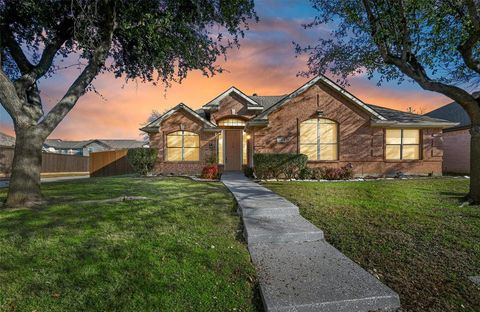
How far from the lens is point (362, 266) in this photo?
3.58 metres

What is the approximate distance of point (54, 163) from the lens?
23.2 meters

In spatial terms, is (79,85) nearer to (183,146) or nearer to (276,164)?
(183,146)

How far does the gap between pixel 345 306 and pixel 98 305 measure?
2.52 m

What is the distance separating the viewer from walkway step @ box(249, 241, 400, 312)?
2705 mm

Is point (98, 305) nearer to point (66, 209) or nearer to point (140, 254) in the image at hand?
point (140, 254)

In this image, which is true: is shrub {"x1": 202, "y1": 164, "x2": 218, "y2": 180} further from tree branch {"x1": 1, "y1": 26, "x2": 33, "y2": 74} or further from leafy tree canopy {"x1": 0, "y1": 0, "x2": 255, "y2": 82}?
tree branch {"x1": 1, "y1": 26, "x2": 33, "y2": 74}

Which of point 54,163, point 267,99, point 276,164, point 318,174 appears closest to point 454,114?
point 267,99

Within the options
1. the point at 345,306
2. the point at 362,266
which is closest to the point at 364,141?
the point at 362,266

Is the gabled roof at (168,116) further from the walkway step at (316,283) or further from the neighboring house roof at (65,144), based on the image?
the neighboring house roof at (65,144)

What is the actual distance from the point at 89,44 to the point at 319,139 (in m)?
11.0

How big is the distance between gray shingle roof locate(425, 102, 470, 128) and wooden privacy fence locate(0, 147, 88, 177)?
30.2 m

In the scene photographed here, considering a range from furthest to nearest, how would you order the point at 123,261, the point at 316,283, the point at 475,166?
the point at 475,166, the point at 123,261, the point at 316,283

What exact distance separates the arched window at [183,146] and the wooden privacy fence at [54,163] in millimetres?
11729

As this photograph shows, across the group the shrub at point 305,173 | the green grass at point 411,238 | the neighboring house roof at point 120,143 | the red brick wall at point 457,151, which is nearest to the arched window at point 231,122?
the shrub at point 305,173
